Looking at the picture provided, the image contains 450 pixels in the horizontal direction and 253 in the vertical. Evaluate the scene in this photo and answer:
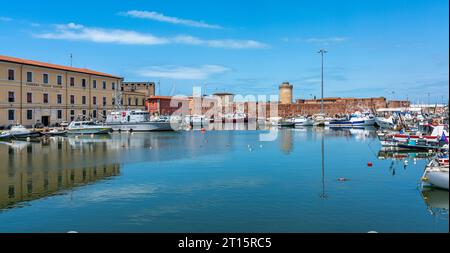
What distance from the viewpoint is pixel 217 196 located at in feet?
54.1

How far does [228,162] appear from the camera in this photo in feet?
89.7

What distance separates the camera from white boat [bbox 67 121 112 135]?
5422cm

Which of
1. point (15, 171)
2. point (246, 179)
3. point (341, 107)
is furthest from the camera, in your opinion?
point (341, 107)

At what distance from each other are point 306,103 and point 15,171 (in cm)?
9586

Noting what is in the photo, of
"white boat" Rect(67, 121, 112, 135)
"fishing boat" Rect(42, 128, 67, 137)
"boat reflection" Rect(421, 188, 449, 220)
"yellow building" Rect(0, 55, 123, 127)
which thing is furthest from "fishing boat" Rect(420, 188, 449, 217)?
"yellow building" Rect(0, 55, 123, 127)

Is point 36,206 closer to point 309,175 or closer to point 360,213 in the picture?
point 360,213

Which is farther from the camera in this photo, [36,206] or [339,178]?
[339,178]

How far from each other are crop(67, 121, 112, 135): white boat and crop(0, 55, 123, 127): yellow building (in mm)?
5552

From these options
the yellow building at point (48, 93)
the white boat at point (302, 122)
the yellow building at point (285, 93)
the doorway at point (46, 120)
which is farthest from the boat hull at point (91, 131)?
the yellow building at point (285, 93)

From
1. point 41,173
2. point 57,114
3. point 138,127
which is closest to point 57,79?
point 57,114

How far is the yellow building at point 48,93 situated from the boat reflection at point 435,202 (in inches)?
1918

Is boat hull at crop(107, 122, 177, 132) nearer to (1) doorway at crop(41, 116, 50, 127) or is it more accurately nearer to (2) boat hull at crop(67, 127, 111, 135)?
(2) boat hull at crop(67, 127, 111, 135)

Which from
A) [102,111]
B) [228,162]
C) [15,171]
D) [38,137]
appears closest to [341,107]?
[102,111]

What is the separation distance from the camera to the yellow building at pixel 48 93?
52.0 meters
